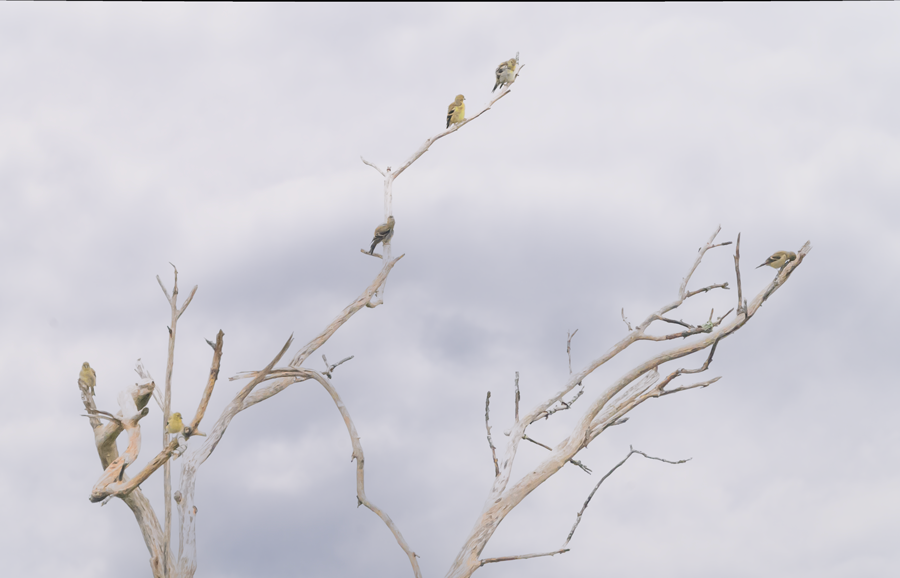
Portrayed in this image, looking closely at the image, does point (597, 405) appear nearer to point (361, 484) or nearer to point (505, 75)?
point (361, 484)

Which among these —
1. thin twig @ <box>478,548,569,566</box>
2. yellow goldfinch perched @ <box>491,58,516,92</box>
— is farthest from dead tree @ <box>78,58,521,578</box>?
yellow goldfinch perched @ <box>491,58,516,92</box>

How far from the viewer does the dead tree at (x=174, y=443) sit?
494 centimetres

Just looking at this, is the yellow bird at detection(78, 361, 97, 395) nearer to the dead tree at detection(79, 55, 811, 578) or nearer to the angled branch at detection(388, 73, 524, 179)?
the dead tree at detection(79, 55, 811, 578)

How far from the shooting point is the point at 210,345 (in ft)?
16.5

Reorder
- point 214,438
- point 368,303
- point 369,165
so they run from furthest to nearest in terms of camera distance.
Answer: point 369,165 → point 368,303 → point 214,438

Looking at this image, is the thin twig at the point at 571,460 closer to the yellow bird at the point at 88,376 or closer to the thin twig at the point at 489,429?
the thin twig at the point at 489,429

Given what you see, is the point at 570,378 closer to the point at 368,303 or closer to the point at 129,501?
the point at 368,303

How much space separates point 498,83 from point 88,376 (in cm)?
566

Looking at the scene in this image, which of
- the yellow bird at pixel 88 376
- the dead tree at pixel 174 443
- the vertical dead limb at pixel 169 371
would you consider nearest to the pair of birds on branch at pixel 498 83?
the dead tree at pixel 174 443

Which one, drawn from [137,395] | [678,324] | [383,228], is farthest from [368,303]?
[678,324]

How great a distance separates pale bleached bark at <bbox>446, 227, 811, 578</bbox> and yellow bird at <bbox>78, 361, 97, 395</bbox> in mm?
3117

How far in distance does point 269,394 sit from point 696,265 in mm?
3879

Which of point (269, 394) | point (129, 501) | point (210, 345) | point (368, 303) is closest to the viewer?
point (210, 345)

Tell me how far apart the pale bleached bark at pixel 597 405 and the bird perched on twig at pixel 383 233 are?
7.95 feet
